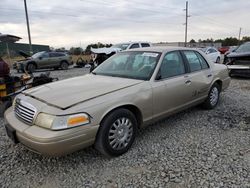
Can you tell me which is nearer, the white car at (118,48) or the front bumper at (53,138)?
the front bumper at (53,138)

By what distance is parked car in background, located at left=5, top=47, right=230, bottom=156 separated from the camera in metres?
2.70

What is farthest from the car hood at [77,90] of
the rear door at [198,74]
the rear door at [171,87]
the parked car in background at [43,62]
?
the parked car in background at [43,62]

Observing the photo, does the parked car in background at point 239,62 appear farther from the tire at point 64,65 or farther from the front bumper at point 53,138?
the tire at point 64,65

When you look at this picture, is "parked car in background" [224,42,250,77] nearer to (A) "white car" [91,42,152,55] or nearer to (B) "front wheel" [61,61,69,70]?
(A) "white car" [91,42,152,55]

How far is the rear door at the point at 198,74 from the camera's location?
4.45 metres

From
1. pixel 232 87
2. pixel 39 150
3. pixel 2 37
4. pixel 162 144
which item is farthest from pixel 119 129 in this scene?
pixel 2 37

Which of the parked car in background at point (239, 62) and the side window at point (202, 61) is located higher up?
the side window at point (202, 61)

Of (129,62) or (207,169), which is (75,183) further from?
(129,62)

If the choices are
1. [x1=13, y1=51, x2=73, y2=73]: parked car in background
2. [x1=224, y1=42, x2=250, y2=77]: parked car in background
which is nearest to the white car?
[x1=224, y1=42, x2=250, y2=77]: parked car in background

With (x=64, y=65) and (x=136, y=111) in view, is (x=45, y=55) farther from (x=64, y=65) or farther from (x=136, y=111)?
(x=136, y=111)

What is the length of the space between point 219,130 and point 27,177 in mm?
3217

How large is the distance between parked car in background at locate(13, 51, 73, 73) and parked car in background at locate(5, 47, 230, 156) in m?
12.7

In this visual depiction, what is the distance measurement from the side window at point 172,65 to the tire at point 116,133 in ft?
3.34

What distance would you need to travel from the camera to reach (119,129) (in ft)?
10.5
